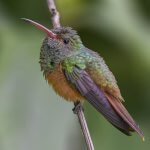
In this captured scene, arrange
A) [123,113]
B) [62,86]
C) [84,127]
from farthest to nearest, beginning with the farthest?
[62,86], [123,113], [84,127]

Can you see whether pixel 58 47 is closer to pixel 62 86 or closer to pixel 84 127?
pixel 62 86

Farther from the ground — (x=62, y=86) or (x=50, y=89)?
(x=50, y=89)

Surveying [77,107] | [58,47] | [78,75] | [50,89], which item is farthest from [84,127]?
[50,89]

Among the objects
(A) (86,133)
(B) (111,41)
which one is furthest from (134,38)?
(A) (86,133)

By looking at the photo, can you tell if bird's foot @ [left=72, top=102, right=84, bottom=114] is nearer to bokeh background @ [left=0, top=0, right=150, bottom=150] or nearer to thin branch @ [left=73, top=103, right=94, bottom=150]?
thin branch @ [left=73, top=103, right=94, bottom=150]

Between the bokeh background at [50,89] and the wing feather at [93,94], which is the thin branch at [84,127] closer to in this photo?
the wing feather at [93,94]

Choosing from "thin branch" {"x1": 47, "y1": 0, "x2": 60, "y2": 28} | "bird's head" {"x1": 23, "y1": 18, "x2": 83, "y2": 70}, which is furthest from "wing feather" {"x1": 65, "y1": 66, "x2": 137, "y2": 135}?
"thin branch" {"x1": 47, "y1": 0, "x2": 60, "y2": 28}

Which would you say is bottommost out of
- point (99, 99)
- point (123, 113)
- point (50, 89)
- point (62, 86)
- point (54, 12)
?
point (123, 113)
